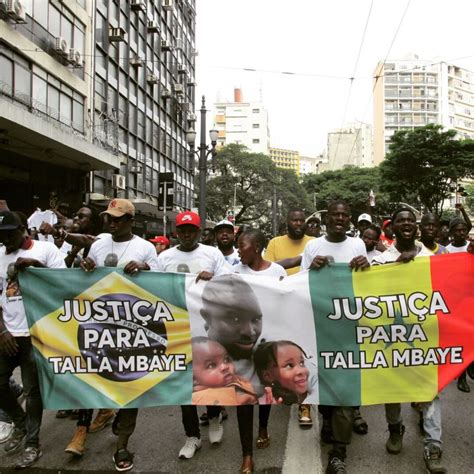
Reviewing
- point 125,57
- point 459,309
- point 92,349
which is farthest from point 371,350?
point 125,57

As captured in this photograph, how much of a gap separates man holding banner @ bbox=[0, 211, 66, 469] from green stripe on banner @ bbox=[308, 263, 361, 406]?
6.86 feet

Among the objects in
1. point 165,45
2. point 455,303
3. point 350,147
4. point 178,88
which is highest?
point 350,147

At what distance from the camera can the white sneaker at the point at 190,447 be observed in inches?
139

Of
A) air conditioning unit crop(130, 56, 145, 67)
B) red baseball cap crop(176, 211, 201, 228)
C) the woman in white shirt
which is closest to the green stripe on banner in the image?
the woman in white shirt

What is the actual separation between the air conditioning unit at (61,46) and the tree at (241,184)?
32.7 metres

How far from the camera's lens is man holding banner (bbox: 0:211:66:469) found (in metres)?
3.57

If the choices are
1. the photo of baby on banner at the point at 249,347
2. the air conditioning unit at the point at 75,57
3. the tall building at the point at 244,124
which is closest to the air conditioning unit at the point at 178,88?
the air conditioning unit at the point at 75,57

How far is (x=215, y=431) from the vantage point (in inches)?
152

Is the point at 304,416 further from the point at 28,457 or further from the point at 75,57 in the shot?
the point at 75,57

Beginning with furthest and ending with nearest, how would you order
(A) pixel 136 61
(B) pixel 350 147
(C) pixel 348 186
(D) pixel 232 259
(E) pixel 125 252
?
1. (B) pixel 350 147
2. (C) pixel 348 186
3. (A) pixel 136 61
4. (D) pixel 232 259
5. (E) pixel 125 252

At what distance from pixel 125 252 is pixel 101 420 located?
5.00 feet

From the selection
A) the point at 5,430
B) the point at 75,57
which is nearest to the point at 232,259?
the point at 5,430

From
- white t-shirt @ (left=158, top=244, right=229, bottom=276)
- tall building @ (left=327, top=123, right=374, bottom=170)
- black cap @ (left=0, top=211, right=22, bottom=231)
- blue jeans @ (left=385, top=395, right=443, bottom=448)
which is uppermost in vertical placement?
tall building @ (left=327, top=123, right=374, bottom=170)

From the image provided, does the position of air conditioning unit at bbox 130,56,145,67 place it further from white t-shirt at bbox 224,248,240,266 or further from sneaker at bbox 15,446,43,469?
sneaker at bbox 15,446,43,469
